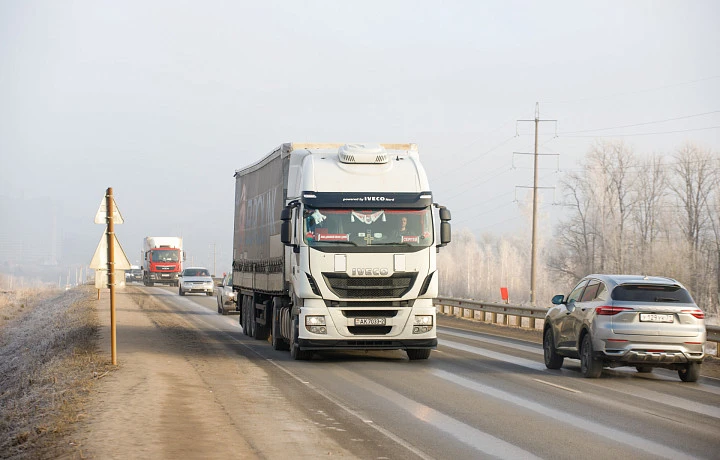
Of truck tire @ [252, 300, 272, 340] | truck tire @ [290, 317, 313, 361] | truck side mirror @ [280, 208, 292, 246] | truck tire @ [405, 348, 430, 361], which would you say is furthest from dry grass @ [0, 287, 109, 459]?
truck tire @ [405, 348, 430, 361]

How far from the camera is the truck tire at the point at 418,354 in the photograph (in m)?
19.3

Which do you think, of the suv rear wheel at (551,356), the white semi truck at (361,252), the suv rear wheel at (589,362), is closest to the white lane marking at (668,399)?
the suv rear wheel at (589,362)

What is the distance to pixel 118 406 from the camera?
11.8 metres

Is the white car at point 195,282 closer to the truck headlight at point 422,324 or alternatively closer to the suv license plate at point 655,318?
the truck headlight at point 422,324

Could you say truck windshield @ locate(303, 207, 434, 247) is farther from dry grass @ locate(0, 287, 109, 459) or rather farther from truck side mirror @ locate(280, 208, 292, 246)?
dry grass @ locate(0, 287, 109, 459)

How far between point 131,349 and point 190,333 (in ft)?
20.6

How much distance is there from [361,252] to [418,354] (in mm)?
2876

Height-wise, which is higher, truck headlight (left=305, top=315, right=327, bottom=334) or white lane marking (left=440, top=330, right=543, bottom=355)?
truck headlight (left=305, top=315, right=327, bottom=334)

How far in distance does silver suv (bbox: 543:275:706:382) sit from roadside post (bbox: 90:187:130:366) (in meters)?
7.96

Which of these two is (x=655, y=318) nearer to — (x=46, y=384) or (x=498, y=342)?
(x=46, y=384)

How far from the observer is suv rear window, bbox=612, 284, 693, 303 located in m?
15.9

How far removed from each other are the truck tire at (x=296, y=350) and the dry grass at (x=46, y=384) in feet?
11.9

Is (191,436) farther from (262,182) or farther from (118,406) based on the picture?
(262,182)

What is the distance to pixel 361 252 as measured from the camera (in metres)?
17.8
